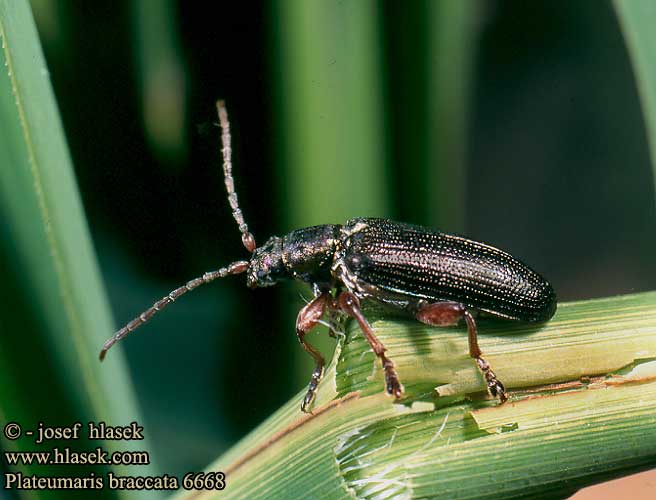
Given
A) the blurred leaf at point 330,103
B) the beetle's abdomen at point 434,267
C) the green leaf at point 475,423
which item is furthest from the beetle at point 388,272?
the blurred leaf at point 330,103

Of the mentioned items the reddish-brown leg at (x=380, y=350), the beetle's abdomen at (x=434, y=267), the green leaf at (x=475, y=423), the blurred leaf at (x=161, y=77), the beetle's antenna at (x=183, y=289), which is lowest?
the green leaf at (x=475, y=423)

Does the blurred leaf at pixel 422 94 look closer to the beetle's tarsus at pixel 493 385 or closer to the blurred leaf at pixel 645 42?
the blurred leaf at pixel 645 42

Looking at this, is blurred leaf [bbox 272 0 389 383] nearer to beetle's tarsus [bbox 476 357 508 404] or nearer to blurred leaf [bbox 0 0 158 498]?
blurred leaf [bbox 0 0 158 498]

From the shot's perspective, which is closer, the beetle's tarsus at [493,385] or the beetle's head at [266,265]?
the beetle's tarsus at [493,385]

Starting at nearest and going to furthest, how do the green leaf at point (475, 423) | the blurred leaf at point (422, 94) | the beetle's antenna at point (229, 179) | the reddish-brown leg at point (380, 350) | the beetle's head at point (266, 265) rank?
1. the green leaf at point (475, 423)
2. the reddish-brown leg at point (380, 350)
3. the blurred leaf at point (422, 94)
4. the beetle's head at point (266, 265)
5. the beetle's antenna at point (229, 179)

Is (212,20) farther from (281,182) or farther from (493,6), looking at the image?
(493,6)

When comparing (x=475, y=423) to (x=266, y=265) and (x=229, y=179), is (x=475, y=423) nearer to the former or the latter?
(x=266, y=265)

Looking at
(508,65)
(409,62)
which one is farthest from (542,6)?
(409,62)
